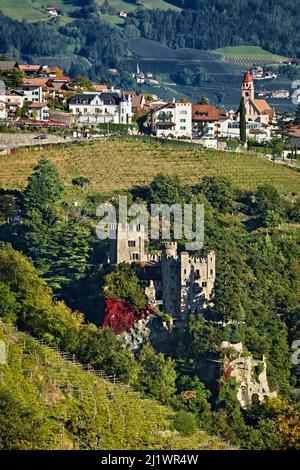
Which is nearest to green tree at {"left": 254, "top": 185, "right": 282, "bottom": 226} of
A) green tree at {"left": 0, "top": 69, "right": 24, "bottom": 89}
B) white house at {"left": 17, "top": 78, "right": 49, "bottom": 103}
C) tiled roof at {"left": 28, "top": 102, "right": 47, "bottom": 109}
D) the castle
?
the castle

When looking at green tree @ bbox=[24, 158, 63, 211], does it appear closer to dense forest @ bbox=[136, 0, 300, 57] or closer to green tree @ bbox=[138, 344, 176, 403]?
green tree @ bbox=[138, 344, 176, 403]

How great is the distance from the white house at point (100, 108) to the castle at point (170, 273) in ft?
75.6

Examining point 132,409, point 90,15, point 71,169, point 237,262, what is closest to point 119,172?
point 71,169

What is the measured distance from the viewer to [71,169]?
77.6 m

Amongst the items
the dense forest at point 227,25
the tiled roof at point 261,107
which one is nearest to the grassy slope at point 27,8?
the dense forest at point 227,25

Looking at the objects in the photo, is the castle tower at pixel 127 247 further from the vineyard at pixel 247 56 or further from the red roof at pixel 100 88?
the vineyard at pixel 247 56

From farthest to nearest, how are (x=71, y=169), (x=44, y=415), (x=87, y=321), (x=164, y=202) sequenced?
(x=71, y=169) → (x=164, y=202) → (x=87, y=321) → (x=44, y=415)

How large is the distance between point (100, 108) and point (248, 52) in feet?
290

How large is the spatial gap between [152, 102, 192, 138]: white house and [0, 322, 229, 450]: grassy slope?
106 ft

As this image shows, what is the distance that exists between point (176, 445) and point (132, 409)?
3186 millimetres

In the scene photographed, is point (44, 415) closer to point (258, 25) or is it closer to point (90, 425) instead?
point (90, 425)

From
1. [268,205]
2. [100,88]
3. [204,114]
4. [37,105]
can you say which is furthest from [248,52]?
[268,205]

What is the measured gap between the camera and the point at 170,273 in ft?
210

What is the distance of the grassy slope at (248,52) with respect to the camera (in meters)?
174
